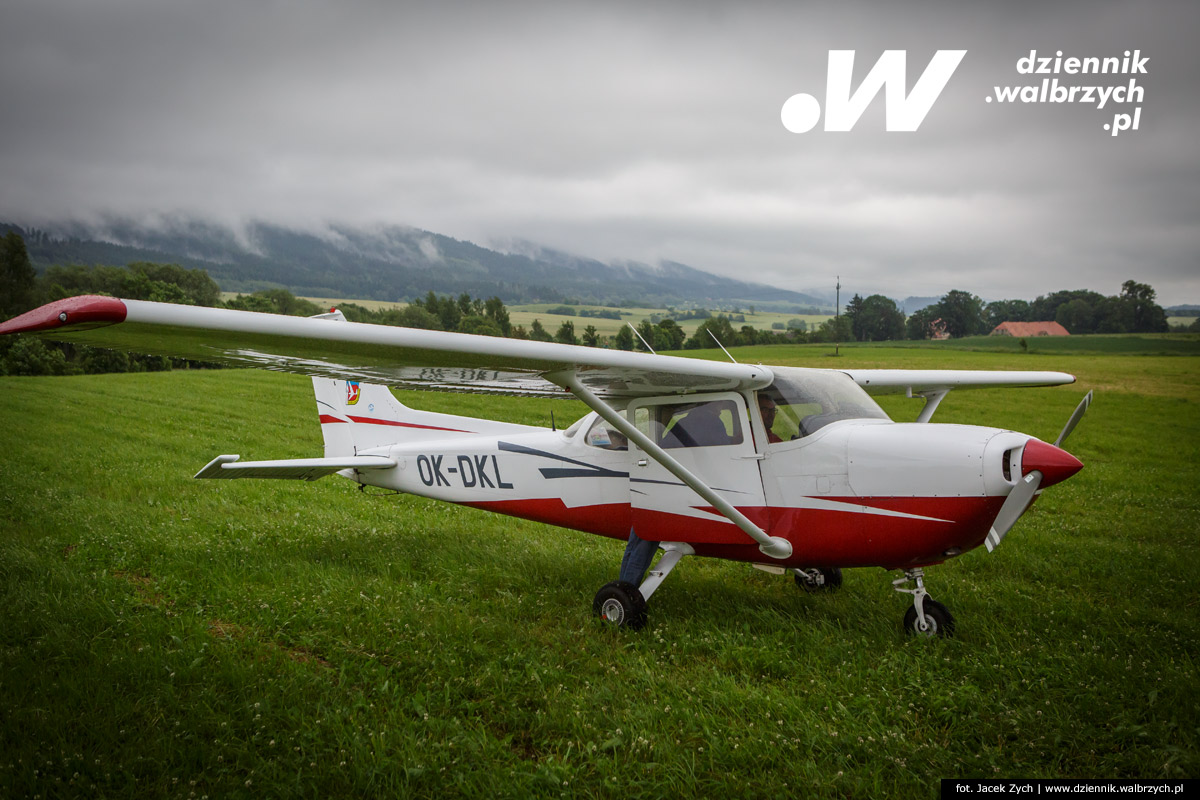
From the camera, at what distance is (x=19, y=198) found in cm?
16562

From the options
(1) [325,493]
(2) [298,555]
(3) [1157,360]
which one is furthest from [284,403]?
(3) [1157,360]

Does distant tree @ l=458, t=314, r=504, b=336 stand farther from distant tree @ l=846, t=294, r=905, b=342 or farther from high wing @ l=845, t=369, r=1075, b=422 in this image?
distant tree @ l=846, t=294, r=905, b=342

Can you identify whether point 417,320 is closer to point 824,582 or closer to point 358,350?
point 824,582

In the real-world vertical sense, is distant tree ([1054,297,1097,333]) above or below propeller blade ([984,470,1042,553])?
above

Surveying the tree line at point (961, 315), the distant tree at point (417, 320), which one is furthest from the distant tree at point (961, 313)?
the distant tree at point (417, 320)

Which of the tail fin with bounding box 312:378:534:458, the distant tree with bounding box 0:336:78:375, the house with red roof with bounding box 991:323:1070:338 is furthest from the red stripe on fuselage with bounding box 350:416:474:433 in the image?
the house with red roof with bounding box 991:323:1070:338

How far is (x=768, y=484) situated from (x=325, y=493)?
769cm

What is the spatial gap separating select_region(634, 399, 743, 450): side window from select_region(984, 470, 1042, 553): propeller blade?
1831mm

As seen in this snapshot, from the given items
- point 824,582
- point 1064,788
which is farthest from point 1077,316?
point 1064,788

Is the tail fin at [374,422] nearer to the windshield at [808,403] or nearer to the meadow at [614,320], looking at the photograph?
the windshield at [808,403]

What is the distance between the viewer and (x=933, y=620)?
16.6 feet

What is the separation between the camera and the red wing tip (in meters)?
2.78

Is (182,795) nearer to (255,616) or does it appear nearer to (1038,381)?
(255,616)

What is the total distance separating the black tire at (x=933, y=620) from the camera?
5020 mm
